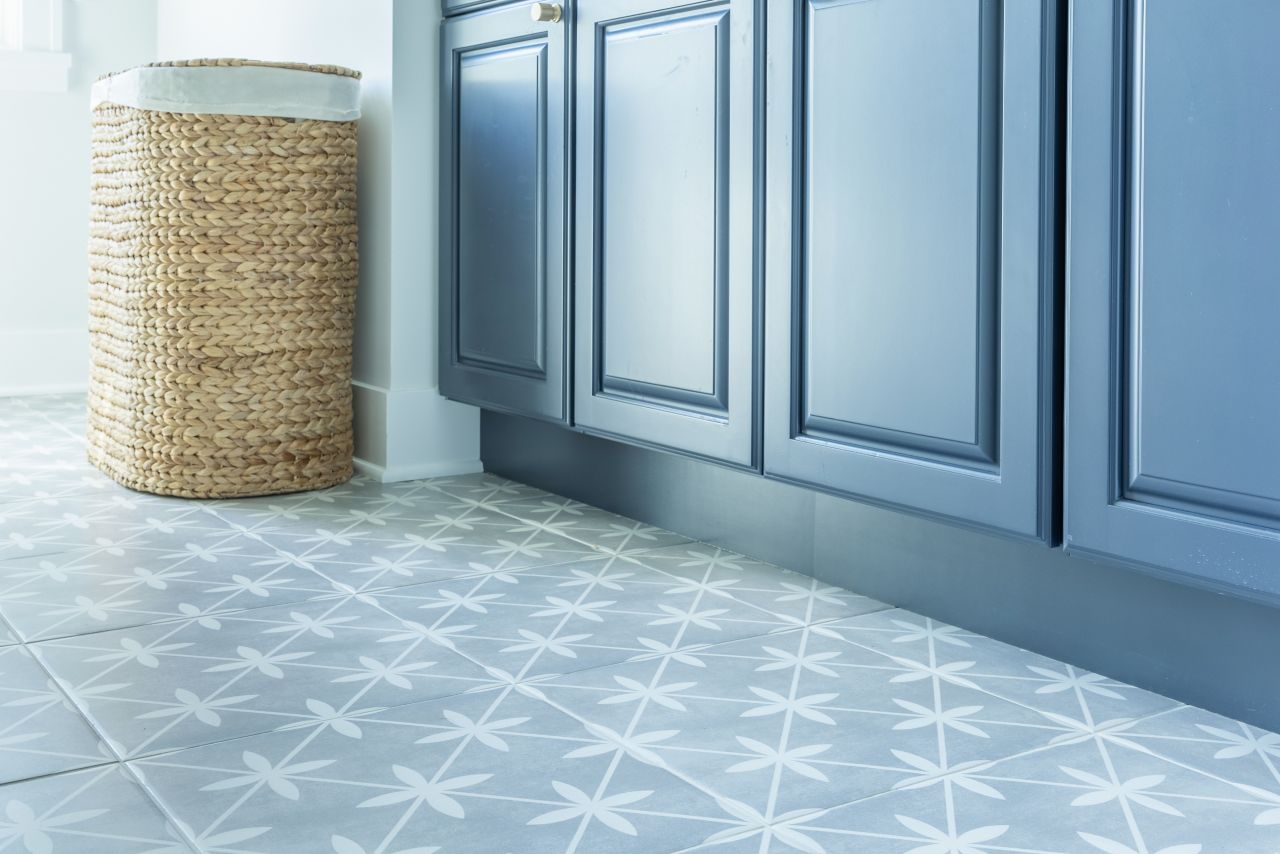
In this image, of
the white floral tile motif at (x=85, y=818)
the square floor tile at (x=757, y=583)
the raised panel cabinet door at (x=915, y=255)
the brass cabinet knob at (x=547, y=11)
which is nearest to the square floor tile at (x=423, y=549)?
the square floor tile at (x=757, y=583)

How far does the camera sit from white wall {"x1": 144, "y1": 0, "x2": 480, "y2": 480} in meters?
2.19

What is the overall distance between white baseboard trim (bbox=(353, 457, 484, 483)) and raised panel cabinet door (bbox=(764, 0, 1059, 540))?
2.95 feet

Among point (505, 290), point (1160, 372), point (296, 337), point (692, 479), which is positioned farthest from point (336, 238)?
point (1160, 372)

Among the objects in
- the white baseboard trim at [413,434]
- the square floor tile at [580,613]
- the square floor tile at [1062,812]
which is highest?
the white baseboard trim at [413,434]

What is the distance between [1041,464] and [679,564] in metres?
0.62

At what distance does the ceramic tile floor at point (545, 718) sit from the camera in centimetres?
98

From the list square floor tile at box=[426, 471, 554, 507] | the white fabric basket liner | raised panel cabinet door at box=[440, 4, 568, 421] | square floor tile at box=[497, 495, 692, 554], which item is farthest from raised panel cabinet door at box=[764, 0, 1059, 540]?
the white fabric basket liner

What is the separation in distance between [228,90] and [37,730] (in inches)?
44.7

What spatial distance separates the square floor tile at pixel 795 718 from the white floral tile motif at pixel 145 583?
0.47 meters

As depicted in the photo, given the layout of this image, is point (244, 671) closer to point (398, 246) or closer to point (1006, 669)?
point (1006, 669)

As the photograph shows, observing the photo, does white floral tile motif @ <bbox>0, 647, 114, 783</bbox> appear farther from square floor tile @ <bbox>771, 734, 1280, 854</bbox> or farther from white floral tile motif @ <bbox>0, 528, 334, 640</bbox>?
square floor tile @ <bbox>771, 734, 1280, 854</bbox>

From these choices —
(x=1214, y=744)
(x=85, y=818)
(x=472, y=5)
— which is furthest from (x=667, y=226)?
(x=85, y=818)

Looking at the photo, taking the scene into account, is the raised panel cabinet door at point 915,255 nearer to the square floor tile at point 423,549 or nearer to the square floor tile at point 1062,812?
the square floor tile at point 1062,812

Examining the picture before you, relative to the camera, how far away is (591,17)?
1.79 m
